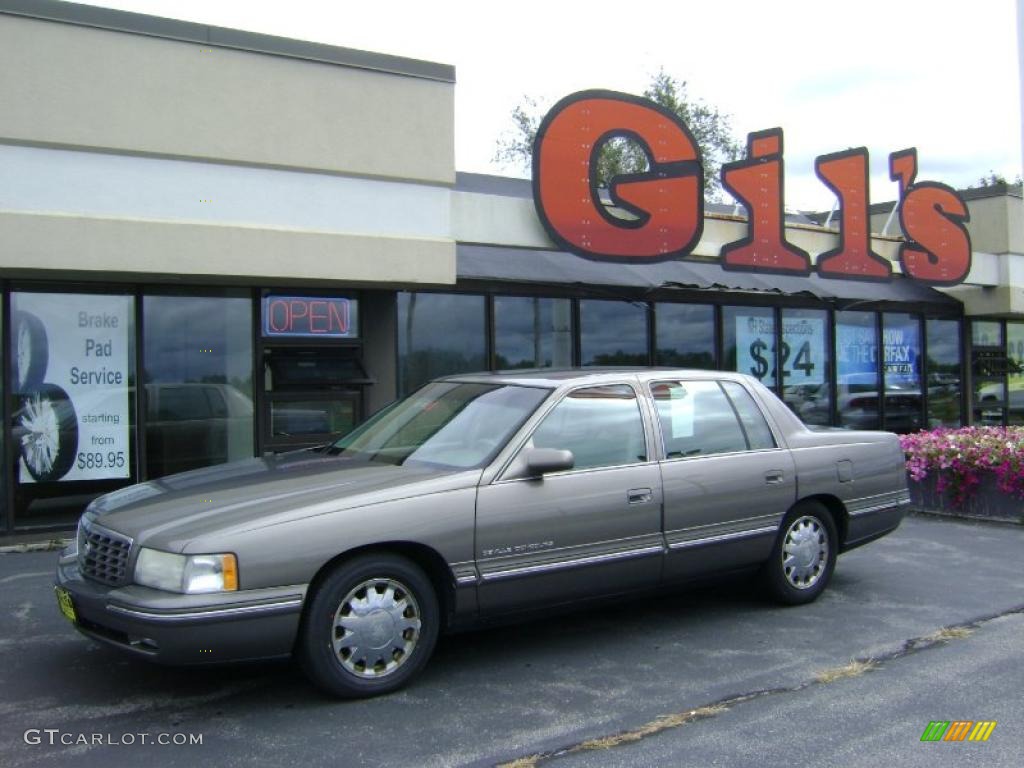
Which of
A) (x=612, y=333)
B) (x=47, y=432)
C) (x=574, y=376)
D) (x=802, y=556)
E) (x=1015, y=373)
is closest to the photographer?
(x=574, y=376)

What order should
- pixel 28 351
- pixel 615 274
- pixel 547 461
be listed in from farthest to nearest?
pixel 615 274 < pixel 28 351 < pixel 547 461

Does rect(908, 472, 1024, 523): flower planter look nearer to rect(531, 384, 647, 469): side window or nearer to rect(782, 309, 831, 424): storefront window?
rect(782, 309, 831, 424): storefront window

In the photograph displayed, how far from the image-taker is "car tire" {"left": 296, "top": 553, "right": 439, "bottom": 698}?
4227mm

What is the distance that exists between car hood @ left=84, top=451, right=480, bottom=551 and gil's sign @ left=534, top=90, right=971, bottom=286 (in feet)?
20.2

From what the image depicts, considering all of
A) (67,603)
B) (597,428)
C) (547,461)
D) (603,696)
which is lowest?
(603,696)

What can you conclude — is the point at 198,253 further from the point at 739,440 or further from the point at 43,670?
the point at 739,440

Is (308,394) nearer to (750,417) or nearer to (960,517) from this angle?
(750,417)

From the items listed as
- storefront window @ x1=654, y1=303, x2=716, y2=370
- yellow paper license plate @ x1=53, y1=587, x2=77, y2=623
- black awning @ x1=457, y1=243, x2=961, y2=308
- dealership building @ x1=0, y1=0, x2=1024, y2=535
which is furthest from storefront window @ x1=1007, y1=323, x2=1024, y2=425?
yellow paper license plate @ x1=53, y1=587, x2=77, y2=623

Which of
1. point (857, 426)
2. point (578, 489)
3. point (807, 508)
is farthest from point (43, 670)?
point (857, 426)

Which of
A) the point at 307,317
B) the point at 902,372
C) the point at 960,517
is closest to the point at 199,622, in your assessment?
the point at 307,317

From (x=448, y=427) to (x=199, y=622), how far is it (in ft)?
6.06

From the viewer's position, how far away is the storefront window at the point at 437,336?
10789 millimetres

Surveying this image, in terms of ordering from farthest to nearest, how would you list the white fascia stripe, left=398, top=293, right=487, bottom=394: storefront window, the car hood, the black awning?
1. the black awning
2. left=398, top=293, right=487, bottom=394: storefront window
3. the white fascia stripe
4. the car hood

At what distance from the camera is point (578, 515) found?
496cm
